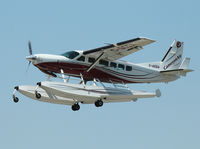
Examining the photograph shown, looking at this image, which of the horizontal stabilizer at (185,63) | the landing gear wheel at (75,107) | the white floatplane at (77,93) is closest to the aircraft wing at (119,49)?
the white floatplane at (77,93)

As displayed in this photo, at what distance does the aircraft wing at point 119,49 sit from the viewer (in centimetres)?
2933

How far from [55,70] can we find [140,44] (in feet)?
18.2

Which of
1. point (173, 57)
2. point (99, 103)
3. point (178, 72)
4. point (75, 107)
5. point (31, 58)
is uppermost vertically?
point (31, 58)

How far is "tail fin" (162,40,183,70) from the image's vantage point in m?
35.4

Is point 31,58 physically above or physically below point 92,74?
above

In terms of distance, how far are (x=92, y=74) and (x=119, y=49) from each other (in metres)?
2.53

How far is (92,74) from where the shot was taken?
3177 centimetres

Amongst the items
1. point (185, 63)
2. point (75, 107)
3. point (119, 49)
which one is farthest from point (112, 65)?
point (185, 63)

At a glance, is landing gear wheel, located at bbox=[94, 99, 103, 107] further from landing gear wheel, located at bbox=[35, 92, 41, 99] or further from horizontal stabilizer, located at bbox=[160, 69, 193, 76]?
horizontal stabilizer, located at bbox=[160, 69, 193, 76]

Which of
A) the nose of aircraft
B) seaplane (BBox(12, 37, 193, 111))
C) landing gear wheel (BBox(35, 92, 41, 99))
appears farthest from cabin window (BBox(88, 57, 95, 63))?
landing gear wheel (BBox(35, 92, 41, 99))

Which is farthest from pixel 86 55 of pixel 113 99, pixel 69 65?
pixel 113 99

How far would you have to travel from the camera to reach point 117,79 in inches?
1288

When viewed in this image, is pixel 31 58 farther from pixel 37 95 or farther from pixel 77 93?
pixel 77 93

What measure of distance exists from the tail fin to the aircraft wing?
4970mm
